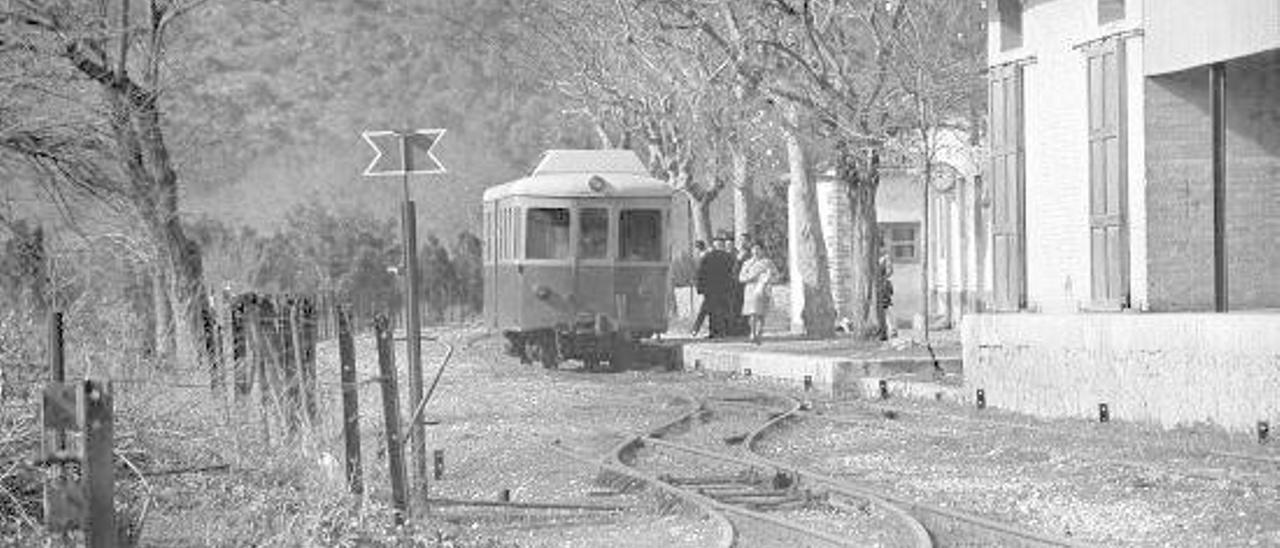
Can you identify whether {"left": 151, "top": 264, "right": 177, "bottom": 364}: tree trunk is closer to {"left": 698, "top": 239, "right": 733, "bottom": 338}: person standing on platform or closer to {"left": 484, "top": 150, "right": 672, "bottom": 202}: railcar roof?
{"left": 484, "top": 150, "right": 672, "bottom": 202}: railcar roof

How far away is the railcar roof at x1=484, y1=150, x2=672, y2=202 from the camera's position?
110 ft

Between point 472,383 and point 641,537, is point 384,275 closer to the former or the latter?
point 472,383

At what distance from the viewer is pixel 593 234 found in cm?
3397

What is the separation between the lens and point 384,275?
169 feet

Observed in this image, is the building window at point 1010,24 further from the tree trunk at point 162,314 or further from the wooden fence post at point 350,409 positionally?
the wooden fence post at point 350,409

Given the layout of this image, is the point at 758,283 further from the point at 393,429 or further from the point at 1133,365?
the point at 393,429

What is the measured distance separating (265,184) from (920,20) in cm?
4908

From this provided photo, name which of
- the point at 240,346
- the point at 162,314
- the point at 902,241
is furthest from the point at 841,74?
the point at 902,241

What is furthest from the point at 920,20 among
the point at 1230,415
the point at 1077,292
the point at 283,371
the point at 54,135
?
the point at 283,371

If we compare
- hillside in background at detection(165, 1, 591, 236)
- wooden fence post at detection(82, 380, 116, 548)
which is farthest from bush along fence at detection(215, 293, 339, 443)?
hillside in background at detection(165, 1, 591, 236)

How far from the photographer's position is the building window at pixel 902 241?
172 feet

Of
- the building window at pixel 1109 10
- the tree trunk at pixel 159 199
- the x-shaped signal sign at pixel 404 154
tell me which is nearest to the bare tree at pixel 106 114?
the tree trunk at pixel 159 199

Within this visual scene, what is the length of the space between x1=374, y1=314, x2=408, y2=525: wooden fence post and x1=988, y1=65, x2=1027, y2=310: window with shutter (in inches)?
539

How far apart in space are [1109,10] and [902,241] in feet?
94.3
